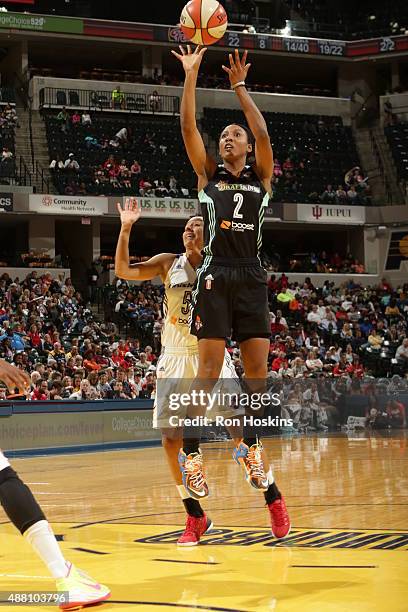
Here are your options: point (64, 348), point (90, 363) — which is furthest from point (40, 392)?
point (64, 348)

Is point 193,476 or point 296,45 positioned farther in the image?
point 296,45

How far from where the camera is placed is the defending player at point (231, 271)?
658 cm

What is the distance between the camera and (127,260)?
742 cm

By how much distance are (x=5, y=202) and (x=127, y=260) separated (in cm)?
Result: 2166

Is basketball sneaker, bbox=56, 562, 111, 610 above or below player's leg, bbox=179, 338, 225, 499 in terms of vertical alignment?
below

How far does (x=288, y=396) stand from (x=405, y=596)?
15.1 m

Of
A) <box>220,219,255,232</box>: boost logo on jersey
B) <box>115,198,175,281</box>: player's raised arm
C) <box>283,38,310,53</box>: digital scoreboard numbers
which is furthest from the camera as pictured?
<box>283,38,310,53</box>: digital scoreboard numbers

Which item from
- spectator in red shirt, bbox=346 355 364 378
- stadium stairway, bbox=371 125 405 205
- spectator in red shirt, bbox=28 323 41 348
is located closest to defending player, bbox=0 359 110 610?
spectator in red shirt, bbox=28 323 41 348

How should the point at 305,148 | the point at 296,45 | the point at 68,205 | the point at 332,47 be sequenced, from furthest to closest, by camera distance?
the point at 332,47 → the point at 296,45 → the point at 305,148 → the point at 68,205

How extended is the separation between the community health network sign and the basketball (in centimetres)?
2206

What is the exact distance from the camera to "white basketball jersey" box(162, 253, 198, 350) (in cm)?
772

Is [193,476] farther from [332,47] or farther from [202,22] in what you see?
[332,47]

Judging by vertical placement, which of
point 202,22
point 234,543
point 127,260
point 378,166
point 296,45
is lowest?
point 234,543

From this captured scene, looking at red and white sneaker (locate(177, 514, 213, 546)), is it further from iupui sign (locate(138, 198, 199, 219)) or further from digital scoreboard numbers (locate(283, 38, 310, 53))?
digital scoreboard numbers (locate(283, 38, 310, 53))
